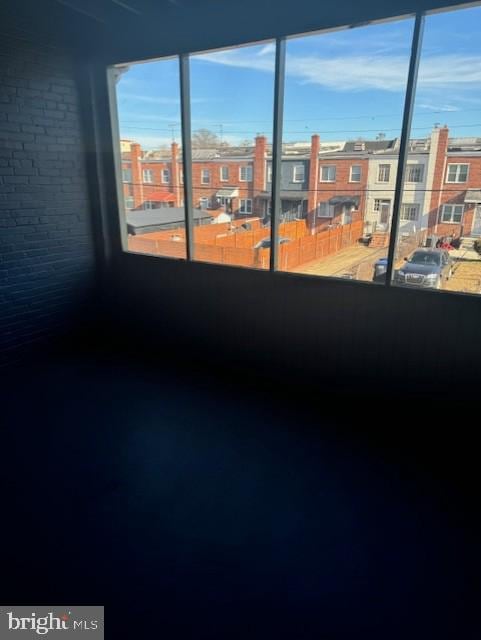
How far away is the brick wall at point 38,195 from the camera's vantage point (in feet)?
12.5

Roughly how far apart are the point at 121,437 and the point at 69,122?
3.23 meters

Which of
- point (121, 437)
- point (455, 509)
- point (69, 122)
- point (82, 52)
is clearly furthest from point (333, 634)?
point (82, 52)

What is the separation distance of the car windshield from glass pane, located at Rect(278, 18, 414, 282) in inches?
8.3

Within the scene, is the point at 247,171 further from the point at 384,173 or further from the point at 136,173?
the point at 136,173

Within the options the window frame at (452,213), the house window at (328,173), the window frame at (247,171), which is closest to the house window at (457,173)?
the window frame at (452,213)

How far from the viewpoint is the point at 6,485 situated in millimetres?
2590

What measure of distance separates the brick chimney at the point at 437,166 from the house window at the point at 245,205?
1518 millimetres

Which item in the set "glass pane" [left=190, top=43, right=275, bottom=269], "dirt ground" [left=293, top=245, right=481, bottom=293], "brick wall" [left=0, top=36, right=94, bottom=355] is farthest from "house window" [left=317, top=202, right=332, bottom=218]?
"brick wall" [left=0, top=36, right=94, bottom=355]

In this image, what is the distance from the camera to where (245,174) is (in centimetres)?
373

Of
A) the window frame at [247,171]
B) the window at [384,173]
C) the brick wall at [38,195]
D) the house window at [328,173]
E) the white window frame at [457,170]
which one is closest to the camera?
the white window frame at [457,170]

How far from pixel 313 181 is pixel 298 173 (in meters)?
0.15

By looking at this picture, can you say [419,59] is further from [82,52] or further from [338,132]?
[82,52]

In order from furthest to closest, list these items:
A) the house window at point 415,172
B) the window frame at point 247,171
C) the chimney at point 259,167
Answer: the window frame at point 247,171 → the chimney at point 259,167 → the house window at point 415,172

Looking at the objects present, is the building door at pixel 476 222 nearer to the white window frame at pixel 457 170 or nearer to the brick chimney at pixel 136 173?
the white window frame at pixel 457 170
